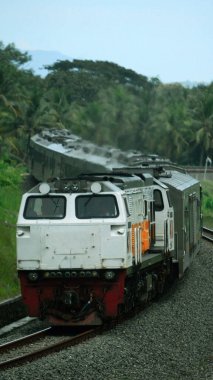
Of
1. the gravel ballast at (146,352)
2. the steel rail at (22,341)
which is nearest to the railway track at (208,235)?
the gravel ballast at (146,352)

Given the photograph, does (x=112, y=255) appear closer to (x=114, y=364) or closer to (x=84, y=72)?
(x=114, y=364)

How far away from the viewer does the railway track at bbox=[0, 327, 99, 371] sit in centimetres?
1470

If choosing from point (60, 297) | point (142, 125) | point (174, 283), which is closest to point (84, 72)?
point (142, 125)

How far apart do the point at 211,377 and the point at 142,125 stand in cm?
3267

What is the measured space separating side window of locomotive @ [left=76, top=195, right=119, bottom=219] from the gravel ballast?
2.15 meters

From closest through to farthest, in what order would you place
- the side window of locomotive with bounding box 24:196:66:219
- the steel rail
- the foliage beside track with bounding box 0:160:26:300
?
the steel rail, the side window of locomotive with bounding box 24:196:66:219, the foliage beside track with bounding box 0:160:26:300

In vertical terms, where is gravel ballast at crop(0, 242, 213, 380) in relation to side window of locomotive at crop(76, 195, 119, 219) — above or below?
below

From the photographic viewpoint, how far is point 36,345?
1644 cm

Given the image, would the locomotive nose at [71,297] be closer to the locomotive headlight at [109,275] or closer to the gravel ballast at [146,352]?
the locomotive headlight at [109,275]

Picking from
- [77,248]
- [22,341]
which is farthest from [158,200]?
[22,341]

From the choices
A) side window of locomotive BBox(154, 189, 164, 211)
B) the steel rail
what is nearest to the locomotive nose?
the steel rail

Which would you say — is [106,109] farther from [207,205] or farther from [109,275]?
[207,205]

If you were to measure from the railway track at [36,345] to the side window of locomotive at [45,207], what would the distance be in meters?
2.13

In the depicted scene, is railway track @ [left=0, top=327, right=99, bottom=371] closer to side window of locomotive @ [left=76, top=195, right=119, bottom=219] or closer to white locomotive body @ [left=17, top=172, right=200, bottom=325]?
white locomotive body @ [left=17, top=172, right=200, bottom=325]
